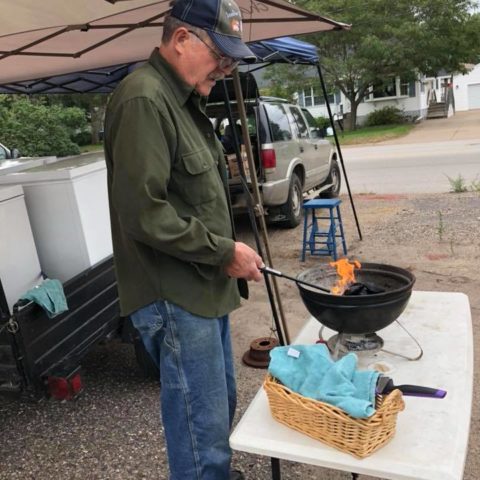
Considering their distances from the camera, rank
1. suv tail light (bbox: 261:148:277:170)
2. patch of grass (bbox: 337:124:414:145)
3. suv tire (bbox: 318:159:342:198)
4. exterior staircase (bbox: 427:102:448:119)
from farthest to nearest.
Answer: exterior staircase (bbox: 427:102:448:119), patch of grass (bbox: 337:124:414:145), suv tire (bbox: 318:159:342:198), suv tail light (bbox: 261:148:277:170)

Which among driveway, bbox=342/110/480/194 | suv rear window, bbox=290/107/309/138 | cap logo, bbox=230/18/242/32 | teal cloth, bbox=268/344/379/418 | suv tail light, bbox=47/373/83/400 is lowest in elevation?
driveway, bbox=342/110/480/194

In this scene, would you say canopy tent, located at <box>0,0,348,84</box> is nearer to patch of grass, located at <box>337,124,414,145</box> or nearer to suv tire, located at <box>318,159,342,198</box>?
suv tire, located at <box>318,159,342,198</box>

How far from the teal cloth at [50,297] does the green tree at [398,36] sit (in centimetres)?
2201

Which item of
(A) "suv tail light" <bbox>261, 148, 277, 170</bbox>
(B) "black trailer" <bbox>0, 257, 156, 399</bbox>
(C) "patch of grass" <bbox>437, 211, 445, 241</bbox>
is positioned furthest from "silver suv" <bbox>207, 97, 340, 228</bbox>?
(B) "black trailer" <bbox>0, 257, 156, 399</bbox>

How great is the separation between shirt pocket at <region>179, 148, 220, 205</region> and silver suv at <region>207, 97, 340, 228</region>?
165 inches

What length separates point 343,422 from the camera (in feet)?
5.06

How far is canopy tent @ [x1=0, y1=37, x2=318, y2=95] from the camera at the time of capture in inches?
207

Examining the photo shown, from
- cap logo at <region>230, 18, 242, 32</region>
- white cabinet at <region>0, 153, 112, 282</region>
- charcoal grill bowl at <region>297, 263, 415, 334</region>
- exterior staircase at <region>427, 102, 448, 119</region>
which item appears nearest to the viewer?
cap logo at <region>230, 18, 242, 32</region>

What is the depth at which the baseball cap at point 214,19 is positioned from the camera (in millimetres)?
1730

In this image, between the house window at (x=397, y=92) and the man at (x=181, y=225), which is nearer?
the man at (x=181, y=225)

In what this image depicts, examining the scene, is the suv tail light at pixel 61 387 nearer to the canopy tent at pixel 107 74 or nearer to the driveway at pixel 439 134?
the canopy tent at pixel 107 74

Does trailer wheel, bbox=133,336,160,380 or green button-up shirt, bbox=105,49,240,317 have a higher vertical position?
green button-up shirt, bbox=105,49,240,317

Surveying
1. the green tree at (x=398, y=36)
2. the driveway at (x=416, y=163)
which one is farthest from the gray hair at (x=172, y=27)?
the green tree at (x=398, y=36)

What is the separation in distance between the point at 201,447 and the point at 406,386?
0.78 meters
